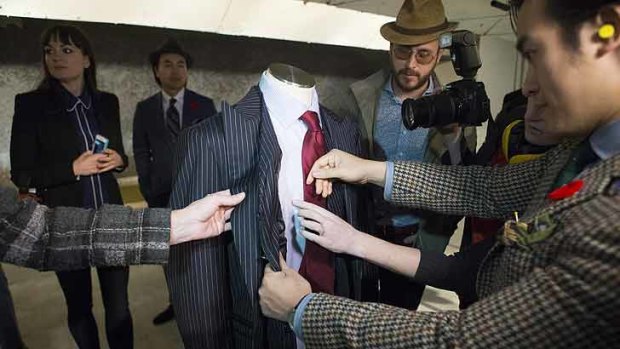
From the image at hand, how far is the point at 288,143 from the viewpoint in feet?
3.28

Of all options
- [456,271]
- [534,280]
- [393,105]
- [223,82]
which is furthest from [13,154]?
[223,82]

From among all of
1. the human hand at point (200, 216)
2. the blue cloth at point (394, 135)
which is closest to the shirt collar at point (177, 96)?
the blue cloth at point (394, 135)

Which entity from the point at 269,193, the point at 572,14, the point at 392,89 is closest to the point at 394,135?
the point at 392,89

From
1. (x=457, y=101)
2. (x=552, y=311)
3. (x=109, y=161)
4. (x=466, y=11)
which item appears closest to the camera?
(x=552, y=311)

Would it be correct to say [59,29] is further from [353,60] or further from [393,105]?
[353,60]

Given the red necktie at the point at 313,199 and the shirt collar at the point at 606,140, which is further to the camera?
the red necktie at the point at 313,199

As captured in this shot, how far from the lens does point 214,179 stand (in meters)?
0.92

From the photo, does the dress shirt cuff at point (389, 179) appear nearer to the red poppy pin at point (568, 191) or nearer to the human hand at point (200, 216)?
the human hand at point (200, 216)

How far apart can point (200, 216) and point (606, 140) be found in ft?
2.45

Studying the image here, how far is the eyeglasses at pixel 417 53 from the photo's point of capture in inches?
56.2

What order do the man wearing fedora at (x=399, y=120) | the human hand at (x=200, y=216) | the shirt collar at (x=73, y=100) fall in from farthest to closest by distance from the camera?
the shirt collar at (x=73, y=100) < the man wearing fedora at (x=399, y=120) < the human hand at (x=200, y=216)

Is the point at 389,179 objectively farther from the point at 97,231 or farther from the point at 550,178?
the point at 97,231

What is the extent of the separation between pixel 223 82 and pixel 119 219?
278 cm

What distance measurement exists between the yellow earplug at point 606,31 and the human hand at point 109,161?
5.06ft
